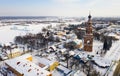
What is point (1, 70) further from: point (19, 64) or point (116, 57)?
point (116, 57)

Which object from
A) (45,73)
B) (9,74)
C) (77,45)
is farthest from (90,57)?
(9,74)

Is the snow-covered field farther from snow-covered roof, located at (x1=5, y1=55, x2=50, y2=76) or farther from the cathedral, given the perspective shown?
the cathedral

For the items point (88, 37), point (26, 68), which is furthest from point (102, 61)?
point (26, 68)

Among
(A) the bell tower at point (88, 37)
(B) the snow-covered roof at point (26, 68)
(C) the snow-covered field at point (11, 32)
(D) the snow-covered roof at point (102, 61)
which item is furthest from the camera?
(C) the snow-covered field at point (11, 32)

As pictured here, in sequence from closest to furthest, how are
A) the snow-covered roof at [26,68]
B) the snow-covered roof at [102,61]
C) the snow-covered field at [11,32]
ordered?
the snow-covered roof at [26,68]
the snow-covered roof at [102,61]
the snow-covered field at [11,32]

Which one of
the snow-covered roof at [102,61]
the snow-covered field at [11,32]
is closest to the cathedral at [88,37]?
the snow-covered roof at [102,61]

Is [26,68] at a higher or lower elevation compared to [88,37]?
lower

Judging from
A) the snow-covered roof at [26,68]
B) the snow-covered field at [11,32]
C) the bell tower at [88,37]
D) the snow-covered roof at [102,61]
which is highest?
the bell tower at [88,37]

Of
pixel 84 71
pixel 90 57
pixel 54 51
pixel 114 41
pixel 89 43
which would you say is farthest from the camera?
pixel 114 41

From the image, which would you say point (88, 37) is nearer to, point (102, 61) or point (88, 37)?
point (88, 37)

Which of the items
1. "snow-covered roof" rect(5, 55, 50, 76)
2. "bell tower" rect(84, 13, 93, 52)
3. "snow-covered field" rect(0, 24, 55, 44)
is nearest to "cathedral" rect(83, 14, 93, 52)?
"bell tower" rect(84, 13, 93, 52)

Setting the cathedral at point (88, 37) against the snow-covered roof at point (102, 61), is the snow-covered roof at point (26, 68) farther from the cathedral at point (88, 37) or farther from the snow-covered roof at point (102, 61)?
the cathedral at point (88, 37)
